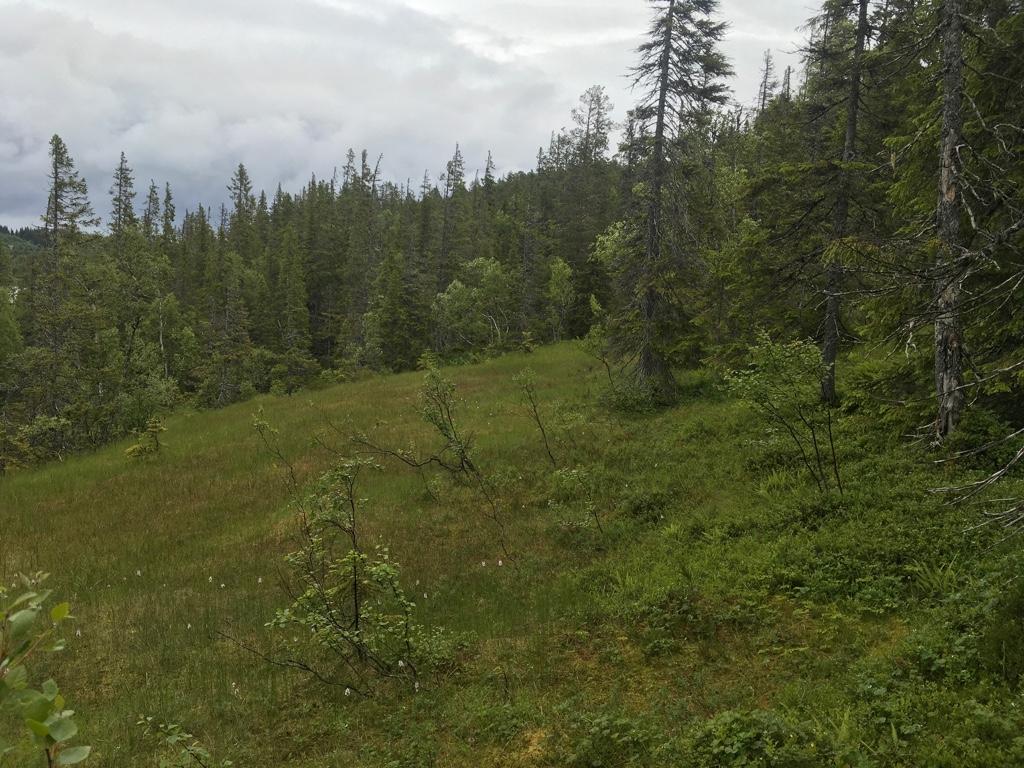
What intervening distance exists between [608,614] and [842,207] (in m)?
11.3

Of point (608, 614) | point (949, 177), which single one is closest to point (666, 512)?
point (608, 614)

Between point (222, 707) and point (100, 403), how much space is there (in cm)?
2159

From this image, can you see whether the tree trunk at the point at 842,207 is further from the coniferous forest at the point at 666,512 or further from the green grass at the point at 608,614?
the green grass at the point at 608,614

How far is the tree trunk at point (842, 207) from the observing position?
1301 centimetres

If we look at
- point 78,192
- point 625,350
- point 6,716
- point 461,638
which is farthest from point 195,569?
point 78,192

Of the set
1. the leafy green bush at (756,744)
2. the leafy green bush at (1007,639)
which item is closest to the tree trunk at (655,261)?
the leafy green bush at (1007,639)

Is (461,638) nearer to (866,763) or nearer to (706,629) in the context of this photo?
(706,629)

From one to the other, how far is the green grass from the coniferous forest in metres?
0.04

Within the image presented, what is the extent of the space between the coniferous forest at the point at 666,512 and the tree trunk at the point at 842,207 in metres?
0.07

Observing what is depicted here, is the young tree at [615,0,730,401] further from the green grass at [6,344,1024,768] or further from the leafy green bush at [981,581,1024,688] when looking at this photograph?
the leafy green bush at [981,581,1024,688]

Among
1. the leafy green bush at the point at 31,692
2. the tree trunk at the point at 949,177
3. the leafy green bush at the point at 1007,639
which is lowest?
the leafy green bush at the point at 1007,639

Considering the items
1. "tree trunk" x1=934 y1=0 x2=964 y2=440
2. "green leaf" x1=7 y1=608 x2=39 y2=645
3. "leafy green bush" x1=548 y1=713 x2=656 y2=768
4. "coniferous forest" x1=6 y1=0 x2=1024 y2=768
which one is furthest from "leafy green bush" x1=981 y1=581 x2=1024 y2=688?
"green leaf" x1=7 y1=608 x2=39 y2=645

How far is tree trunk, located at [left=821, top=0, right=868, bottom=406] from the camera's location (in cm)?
1301

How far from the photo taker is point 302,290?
54.6 m
